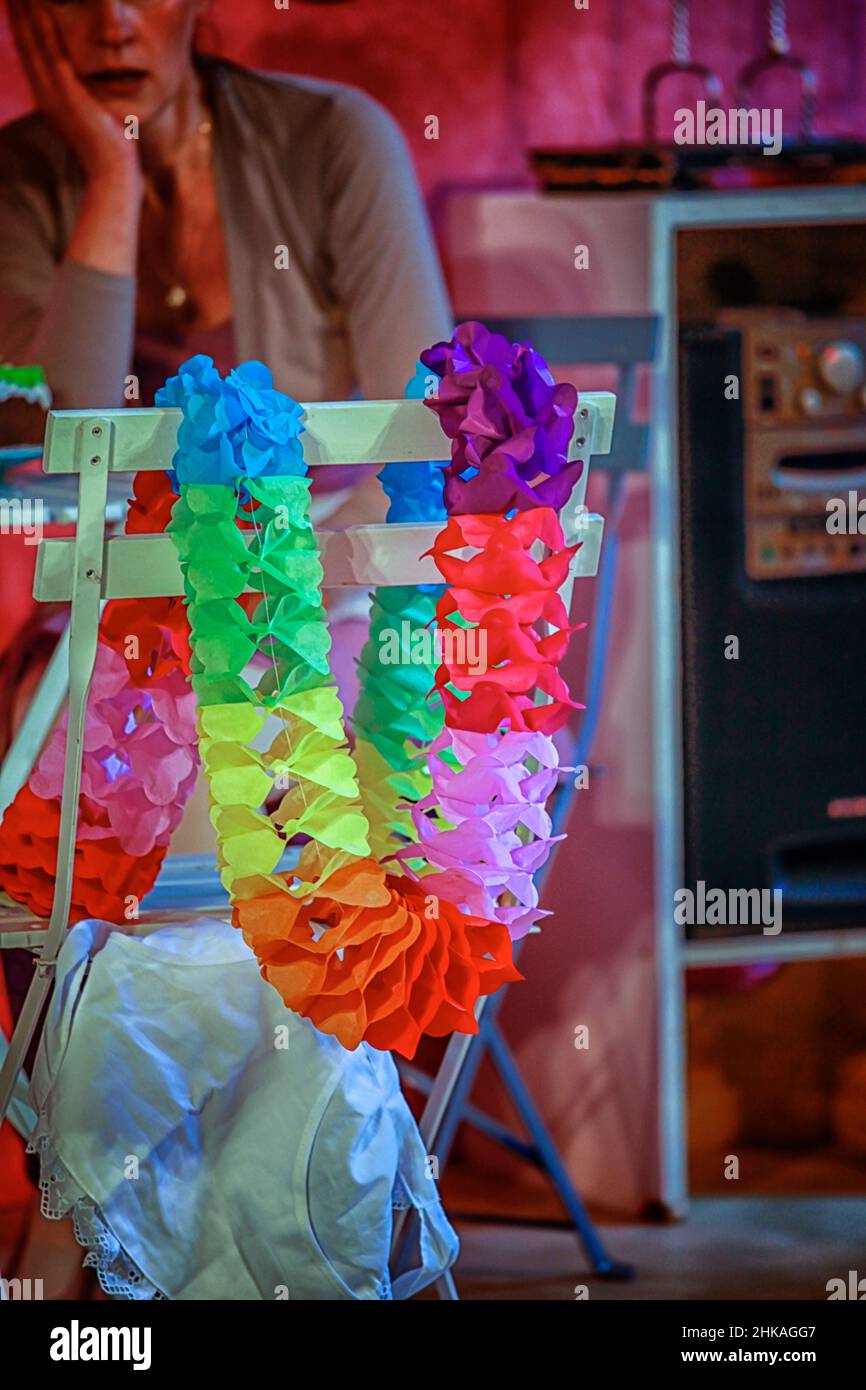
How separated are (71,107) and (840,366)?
1.42 meters

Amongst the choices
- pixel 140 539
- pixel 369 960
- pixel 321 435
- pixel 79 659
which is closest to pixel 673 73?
pixel 321 435

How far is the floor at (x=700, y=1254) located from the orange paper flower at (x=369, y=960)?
118 centimetres

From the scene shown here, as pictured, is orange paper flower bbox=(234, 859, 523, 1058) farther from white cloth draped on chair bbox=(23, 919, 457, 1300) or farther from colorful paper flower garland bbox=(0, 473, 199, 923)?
colorful paper flower garland bbox=(0, 473, 199, 923)

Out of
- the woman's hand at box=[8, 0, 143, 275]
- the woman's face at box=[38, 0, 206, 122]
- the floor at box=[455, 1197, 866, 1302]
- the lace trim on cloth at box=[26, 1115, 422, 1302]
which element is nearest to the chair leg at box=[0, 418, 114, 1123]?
the lace trim on cloth at box=[26, 1115, 422, 1302]

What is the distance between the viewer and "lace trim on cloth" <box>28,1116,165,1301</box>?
1759mm

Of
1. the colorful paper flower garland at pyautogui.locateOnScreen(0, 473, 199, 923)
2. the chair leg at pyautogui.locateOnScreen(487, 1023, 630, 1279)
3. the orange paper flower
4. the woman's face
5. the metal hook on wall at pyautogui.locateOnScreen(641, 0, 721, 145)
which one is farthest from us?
the metal hook on wall at pyautogui.locateOnScreen(641, 0, 721, 145)

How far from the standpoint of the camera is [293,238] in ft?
9.91

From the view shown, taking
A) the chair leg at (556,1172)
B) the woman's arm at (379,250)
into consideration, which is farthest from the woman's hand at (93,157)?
the chair leg at (556,1172)

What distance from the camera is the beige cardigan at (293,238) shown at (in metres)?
2.99

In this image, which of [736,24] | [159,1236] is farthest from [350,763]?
[736,24]

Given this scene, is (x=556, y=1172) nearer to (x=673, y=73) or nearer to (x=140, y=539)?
(x=140, y=539)

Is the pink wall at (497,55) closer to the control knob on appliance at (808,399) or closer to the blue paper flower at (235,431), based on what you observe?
the control knob on appliance at (808,399)

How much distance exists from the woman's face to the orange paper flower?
5.95ft
